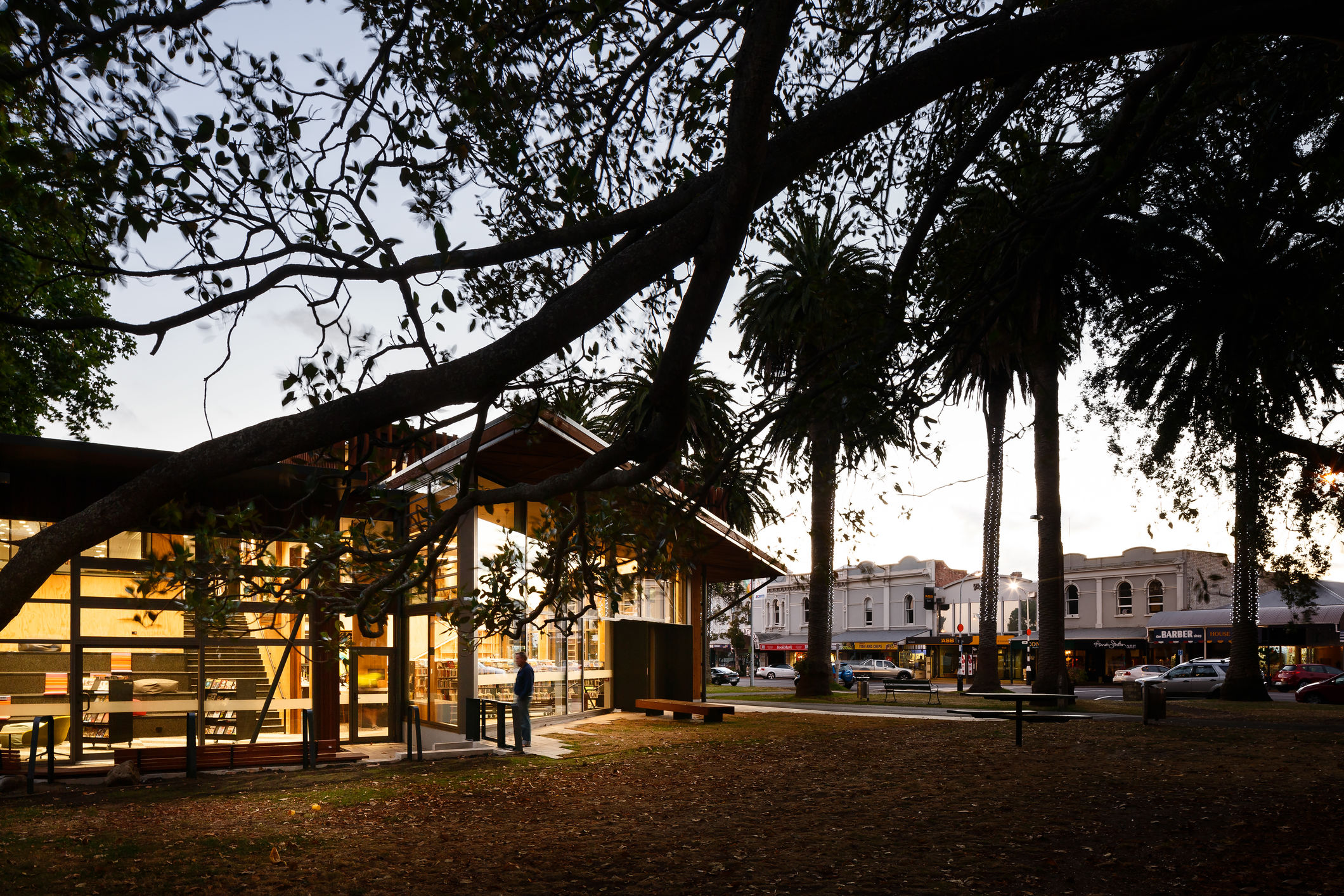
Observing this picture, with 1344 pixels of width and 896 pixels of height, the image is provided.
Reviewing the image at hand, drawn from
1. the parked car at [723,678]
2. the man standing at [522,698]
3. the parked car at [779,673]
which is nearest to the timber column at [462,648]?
the man standing at [522,698]

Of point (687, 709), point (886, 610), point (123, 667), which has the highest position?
point (123, 667)

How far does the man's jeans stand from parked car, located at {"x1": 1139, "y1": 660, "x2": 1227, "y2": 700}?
29837mm

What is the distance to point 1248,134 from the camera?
1140 cm

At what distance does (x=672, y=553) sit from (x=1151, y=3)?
515 centimetres

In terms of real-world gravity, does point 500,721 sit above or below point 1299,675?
above

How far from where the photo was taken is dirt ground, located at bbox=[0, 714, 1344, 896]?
727cm

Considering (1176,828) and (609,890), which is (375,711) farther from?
(1176,828)

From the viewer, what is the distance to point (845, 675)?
176 ft

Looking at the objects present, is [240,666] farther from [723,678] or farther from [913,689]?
[723,678]

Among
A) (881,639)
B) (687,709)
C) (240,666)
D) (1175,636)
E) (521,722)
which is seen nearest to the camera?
(521,722)

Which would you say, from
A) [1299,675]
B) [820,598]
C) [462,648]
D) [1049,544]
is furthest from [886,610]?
[462,648]

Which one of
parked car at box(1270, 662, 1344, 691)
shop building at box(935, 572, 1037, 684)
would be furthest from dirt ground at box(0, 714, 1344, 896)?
shop building at box(935, 572, 1037, 684)

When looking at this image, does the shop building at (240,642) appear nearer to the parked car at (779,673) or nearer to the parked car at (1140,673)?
the parked car at (1140,673)

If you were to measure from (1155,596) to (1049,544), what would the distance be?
1375 inches
